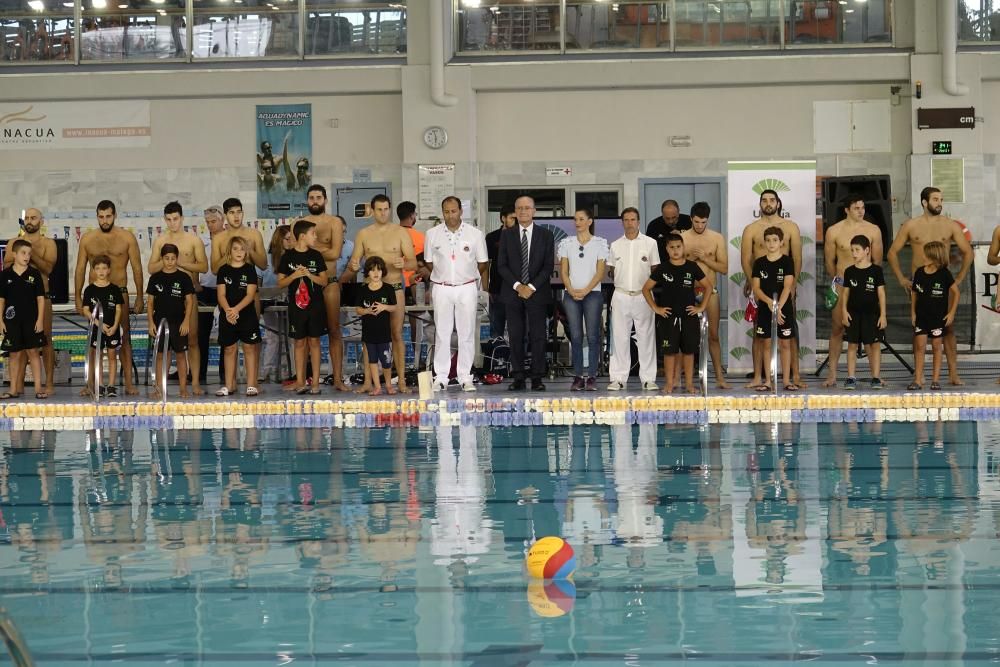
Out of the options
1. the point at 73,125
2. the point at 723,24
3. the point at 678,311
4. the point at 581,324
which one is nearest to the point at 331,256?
the point at 581,324

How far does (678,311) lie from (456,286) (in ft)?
5.86

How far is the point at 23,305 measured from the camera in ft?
37.0

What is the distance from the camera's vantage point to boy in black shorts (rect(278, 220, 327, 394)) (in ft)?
36.8

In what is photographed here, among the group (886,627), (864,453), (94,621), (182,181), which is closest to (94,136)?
(182,181)

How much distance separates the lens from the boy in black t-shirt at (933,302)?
11.1 meters

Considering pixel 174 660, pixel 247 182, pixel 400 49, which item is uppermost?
pixel 400 49

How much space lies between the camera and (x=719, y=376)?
1162 cm

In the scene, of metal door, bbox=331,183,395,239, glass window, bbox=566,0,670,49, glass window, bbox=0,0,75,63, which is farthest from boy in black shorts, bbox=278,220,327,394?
glass window, bbox=0,0,75,63

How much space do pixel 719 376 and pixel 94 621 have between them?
299 inches

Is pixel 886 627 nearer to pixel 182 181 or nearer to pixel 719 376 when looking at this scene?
pixel 719 376

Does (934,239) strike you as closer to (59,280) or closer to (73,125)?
(59,280)

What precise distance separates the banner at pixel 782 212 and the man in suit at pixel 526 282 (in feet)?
5.20

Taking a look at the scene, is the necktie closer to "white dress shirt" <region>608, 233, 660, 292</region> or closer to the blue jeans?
the blue jeans

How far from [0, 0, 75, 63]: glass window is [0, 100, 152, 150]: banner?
69 cm
